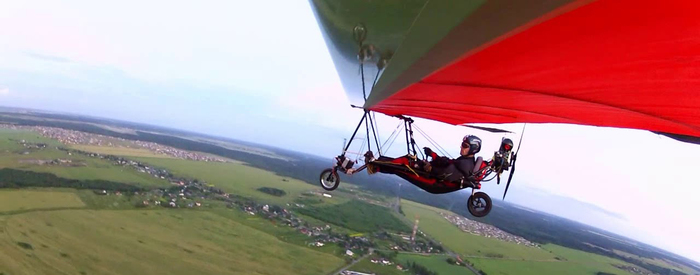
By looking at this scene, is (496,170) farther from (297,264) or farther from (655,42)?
(297,264)

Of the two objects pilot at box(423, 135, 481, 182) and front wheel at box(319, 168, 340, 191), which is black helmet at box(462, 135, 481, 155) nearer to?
pilot at box(423, 135, 481, 182)

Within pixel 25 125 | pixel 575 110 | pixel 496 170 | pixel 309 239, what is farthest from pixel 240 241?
pixel 25 125

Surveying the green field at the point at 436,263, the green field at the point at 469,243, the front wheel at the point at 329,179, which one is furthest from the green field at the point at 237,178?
the front wheel at the point at 329,179

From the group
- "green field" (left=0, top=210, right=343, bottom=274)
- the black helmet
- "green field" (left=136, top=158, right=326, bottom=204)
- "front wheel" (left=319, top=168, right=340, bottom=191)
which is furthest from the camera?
"green field" (left=136, top=158, right=326, bottom=204)

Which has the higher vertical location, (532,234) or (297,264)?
(532,234)

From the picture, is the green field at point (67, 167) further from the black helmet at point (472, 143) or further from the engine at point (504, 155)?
the engine at point (504, 155)

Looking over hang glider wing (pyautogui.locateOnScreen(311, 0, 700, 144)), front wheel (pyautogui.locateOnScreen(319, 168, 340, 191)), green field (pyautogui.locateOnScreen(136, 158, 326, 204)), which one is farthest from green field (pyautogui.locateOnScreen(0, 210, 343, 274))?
hang glider wing (pyautogui.locateOnScreen(311, 0, 700, 144))

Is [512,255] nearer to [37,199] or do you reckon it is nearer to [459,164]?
[459,164]
